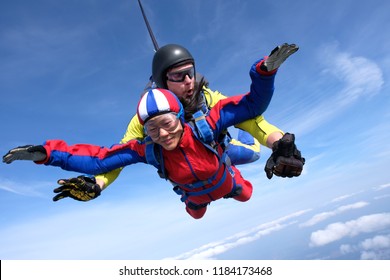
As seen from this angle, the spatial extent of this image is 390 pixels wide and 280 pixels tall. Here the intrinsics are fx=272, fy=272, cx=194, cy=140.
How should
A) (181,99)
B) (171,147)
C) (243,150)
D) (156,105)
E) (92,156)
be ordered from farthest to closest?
(243,150) → (181,99) → (92,156) → (171,147) → (156,105)

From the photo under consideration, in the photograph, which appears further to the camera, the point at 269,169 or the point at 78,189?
the point at 78,189

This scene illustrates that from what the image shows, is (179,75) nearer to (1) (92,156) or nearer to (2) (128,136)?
(2) (128,136)

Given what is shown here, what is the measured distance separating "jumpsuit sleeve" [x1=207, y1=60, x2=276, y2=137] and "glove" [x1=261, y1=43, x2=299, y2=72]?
8 centimetres

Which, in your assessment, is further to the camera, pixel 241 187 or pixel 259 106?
pixel 241 187

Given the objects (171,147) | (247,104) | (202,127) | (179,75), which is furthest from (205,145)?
(179,75)

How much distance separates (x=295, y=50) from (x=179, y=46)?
171 cm

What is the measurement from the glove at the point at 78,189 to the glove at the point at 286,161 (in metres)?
2.00

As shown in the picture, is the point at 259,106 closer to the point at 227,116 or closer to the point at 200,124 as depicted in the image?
the point at 227,116

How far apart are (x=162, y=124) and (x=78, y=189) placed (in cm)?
120

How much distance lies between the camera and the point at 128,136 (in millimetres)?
3896

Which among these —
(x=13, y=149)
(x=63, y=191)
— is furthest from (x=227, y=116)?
(x=13, y=149)

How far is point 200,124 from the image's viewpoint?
310 centimetres

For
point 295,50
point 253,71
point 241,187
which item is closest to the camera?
point 295,50

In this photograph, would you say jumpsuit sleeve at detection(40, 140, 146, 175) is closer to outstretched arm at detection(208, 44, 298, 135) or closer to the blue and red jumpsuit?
the blue and red jumpsuit
